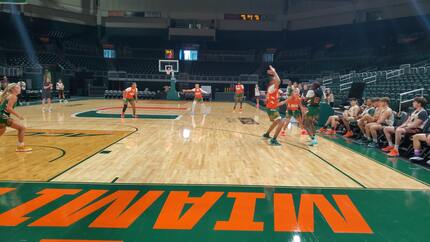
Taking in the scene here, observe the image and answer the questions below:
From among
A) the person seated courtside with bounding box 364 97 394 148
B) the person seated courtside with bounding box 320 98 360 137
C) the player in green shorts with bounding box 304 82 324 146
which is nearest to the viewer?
the person seated courtside with bounding box 364 97 394 148

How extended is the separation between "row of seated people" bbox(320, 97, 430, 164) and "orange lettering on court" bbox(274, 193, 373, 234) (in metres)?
3.76

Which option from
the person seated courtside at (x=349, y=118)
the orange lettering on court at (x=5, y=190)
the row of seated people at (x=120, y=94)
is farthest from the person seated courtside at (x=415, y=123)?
the row of seated people at (x=120, y=94)

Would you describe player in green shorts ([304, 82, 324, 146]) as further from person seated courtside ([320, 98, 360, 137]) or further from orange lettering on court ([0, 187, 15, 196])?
orange lettering on court ([0, 187, 15, 196])

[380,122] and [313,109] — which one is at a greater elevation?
[313,109]

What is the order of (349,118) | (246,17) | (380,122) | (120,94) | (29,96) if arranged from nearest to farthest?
(380,122), (349,118), (29,96), (120,94), (246,17)

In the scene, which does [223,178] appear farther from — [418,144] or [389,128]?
[389,128]

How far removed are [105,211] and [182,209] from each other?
0.98m

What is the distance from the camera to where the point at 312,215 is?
442 cm

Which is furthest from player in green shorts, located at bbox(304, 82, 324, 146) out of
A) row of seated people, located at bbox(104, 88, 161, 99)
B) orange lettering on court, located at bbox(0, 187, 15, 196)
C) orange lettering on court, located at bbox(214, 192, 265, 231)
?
row of seated people, located at bbox(104, 88, 161, 99)

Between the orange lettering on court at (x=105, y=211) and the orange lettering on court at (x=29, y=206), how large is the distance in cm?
25

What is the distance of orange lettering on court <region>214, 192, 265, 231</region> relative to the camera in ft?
13.2

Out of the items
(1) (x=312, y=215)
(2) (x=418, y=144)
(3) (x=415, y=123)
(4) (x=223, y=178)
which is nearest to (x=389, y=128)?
(3) (x=415, y=123)

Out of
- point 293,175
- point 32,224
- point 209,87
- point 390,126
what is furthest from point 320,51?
point 32,224

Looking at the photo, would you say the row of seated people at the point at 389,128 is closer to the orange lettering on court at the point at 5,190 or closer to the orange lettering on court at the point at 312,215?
the orange lettering on court at the point at 312,215
